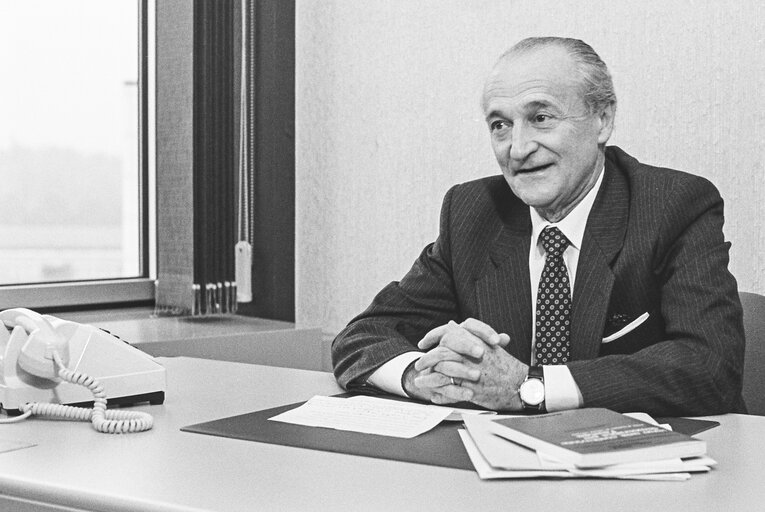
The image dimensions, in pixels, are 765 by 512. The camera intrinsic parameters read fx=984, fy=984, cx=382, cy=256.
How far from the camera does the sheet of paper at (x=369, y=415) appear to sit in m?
1.36

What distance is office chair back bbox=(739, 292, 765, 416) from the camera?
186 cm

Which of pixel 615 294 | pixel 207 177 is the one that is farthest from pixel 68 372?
pixel 207 177

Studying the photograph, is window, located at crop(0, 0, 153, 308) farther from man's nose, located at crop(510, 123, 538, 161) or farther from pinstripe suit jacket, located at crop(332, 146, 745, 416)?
man's nose, located at crop(510, 123, 538, 161)

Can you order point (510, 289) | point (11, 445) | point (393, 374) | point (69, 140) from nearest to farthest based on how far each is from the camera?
1. point (11, 445)
2. point (393, 374)
3. point (510, 289)
4. point (69, 140)

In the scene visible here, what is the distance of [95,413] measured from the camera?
1.41 m

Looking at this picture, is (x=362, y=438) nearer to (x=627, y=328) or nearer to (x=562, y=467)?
(x=562, y=467)

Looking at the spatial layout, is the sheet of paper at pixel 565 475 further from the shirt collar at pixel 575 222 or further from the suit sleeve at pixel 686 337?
the shirt collar at pixel 575 222

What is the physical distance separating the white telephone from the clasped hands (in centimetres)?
42

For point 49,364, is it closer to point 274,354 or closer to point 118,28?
point 274,354

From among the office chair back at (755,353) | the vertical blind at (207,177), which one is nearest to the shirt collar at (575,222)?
the office chair back at (755,353)

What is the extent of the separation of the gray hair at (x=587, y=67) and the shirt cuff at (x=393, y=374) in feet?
2.23

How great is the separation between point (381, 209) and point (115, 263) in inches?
34.7

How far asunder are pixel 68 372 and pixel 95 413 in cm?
9

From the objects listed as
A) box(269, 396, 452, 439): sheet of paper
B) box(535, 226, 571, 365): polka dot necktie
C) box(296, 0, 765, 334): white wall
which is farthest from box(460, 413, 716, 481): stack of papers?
box(296, 0, 765, 334): white wall
